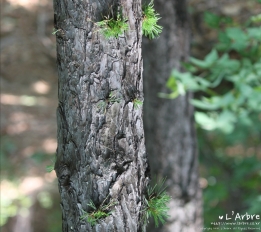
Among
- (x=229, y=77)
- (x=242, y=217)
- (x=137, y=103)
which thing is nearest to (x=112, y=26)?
(x=137, y=103)

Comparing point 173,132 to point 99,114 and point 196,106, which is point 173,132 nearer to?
point 196,106

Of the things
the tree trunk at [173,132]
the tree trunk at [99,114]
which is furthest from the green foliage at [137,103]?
the tree trunk at [173,132]

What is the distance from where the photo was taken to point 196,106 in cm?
368

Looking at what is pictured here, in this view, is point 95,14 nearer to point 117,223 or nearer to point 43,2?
point 117,223

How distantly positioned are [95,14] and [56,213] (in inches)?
167

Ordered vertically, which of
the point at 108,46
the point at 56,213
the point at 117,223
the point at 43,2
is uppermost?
the point at 43,2

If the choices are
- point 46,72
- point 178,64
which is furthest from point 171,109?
point 46,72

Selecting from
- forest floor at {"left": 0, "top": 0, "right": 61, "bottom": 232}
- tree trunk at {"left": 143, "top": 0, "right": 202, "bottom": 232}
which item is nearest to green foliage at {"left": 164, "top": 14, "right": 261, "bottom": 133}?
tree trunk at {"left": 143, "top": 0, "right": 202, "bottom": 232}

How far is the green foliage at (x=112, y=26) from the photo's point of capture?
1179mm

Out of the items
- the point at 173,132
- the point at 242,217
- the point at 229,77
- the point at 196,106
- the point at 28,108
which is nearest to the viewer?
the point at 229,77

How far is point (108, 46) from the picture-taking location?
1.21m

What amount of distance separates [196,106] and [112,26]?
2.58 meters

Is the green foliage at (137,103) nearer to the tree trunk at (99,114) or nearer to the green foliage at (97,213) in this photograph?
the tree trunk at (99,114)

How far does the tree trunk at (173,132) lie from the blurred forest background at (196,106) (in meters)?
0.14
